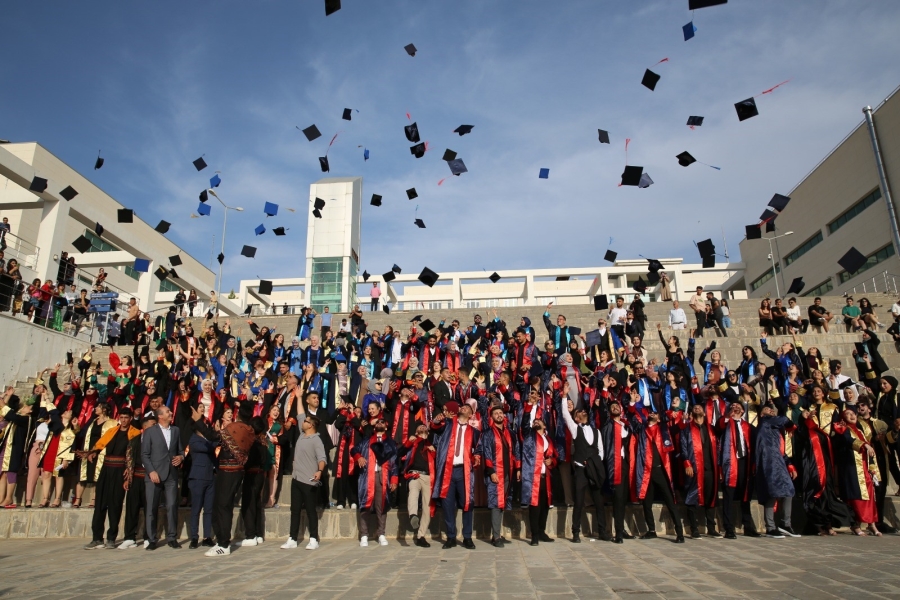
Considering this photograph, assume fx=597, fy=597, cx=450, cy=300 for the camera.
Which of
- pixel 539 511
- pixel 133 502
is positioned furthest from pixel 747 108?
pixel 133 502

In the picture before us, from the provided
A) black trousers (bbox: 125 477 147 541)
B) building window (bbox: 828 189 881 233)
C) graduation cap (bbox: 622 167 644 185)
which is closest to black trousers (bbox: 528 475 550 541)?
black trousers (bbox: 125 477 147 541)

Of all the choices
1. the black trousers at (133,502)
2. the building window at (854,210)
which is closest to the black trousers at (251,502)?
the black trousers at (133,502)

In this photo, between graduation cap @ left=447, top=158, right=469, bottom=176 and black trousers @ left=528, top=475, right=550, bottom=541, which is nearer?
black trousers @ left=528, top=475, right=550, bottom=541

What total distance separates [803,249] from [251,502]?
36.1 meters

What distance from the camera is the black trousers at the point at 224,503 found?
635 cm

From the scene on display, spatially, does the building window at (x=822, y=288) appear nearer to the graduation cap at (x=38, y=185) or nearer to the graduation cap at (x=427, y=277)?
the graduation cap at (x=427, y=277)

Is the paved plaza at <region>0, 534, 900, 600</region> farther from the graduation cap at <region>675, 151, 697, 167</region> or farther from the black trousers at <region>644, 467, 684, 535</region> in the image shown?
the graduation cap at <region>675, 151, 697, 167</region>

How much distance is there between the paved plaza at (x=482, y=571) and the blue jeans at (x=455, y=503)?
23cm

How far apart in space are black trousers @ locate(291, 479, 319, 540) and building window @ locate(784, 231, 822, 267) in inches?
1363

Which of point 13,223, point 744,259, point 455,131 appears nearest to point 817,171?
point 744,259

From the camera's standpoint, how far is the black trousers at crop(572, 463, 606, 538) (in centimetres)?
693

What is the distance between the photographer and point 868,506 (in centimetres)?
702

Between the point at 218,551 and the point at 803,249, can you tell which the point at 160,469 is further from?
the point at 803,249

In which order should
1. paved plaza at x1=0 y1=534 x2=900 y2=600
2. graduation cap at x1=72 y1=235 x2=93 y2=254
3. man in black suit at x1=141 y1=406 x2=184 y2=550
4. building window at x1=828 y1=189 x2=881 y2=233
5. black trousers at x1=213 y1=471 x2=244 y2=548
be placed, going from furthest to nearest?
1. building window at x1=828 y1=189 x2=881 y2=233
2. graduation cap at x1=72 y1=235 x2=93 y2=254
3. man in black suit at x1=141 y1=406 x2=184 y2=550
4. black trousers at x1=213 y1=471 x2=244 y2=548
5. paved plaza at x1=0 y1=534 x2=900 y2=600
